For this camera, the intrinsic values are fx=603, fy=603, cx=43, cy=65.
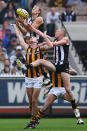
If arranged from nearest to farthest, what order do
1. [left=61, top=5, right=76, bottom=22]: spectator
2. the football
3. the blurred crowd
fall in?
the football → the blurred crowd → [left=61, top=5, right=76, bottom=22]: spectator

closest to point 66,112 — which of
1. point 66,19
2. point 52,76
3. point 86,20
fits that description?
point 52,76

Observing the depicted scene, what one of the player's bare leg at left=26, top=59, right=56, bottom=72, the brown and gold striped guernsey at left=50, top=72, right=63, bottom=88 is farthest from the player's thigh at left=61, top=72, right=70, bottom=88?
the player's bare leg at left=26, top=59, right=56, bottom=72

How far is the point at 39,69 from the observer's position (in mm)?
14594

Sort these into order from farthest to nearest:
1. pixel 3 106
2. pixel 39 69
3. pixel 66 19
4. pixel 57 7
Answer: pixel 57 7 < pixel 66 19 < pixel 3 106 < pixel 39 69

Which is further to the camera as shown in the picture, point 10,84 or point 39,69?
point 10,84

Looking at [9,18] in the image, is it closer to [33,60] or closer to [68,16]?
[68,16]

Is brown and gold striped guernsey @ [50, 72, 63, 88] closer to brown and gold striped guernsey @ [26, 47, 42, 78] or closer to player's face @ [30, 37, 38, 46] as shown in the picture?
brown and gold striped guernsey @ [26, 47, 42, 78]

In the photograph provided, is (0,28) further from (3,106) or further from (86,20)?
(3,106)

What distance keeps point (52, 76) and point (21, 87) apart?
11.6 ft

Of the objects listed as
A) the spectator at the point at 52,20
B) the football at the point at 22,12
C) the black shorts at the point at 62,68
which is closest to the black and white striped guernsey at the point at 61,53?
the black shorts at the point at 62,68

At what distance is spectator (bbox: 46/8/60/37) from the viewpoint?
22969 millimetres

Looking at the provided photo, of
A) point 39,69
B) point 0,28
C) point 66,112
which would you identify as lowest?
point 66,112

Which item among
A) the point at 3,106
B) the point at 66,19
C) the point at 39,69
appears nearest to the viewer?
the point at 39,69

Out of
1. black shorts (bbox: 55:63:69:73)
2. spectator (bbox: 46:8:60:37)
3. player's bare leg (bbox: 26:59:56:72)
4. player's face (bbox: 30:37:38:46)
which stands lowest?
black shorts (bbox: 55:63:69:73)
